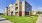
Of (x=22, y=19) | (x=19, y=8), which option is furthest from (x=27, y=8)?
(x=22, y=19)

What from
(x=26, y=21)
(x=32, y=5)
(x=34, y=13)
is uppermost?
(x=32, y=5)

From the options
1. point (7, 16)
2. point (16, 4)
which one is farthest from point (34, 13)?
point (7, 16)

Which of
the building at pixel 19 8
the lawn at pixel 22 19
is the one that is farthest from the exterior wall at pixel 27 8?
the lawn at pixel 22 19

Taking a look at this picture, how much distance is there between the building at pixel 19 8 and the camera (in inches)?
104

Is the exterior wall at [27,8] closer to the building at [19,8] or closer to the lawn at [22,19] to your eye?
the building at [19,8]

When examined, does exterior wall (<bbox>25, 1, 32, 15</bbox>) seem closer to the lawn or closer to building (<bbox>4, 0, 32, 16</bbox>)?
building (<bbox>4, 0, 32, 16</bbox>)

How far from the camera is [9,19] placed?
2.67 metres

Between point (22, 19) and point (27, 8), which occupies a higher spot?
point (27, 8)

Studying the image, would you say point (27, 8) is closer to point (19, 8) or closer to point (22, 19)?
point (19, 8)

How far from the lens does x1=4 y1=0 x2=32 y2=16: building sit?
2653mm

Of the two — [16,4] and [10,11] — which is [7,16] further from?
[16,4]

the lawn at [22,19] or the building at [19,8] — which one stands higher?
the building at [19,8]

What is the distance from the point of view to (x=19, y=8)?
267 centimetres

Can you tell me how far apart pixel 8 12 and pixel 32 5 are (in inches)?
26.3
